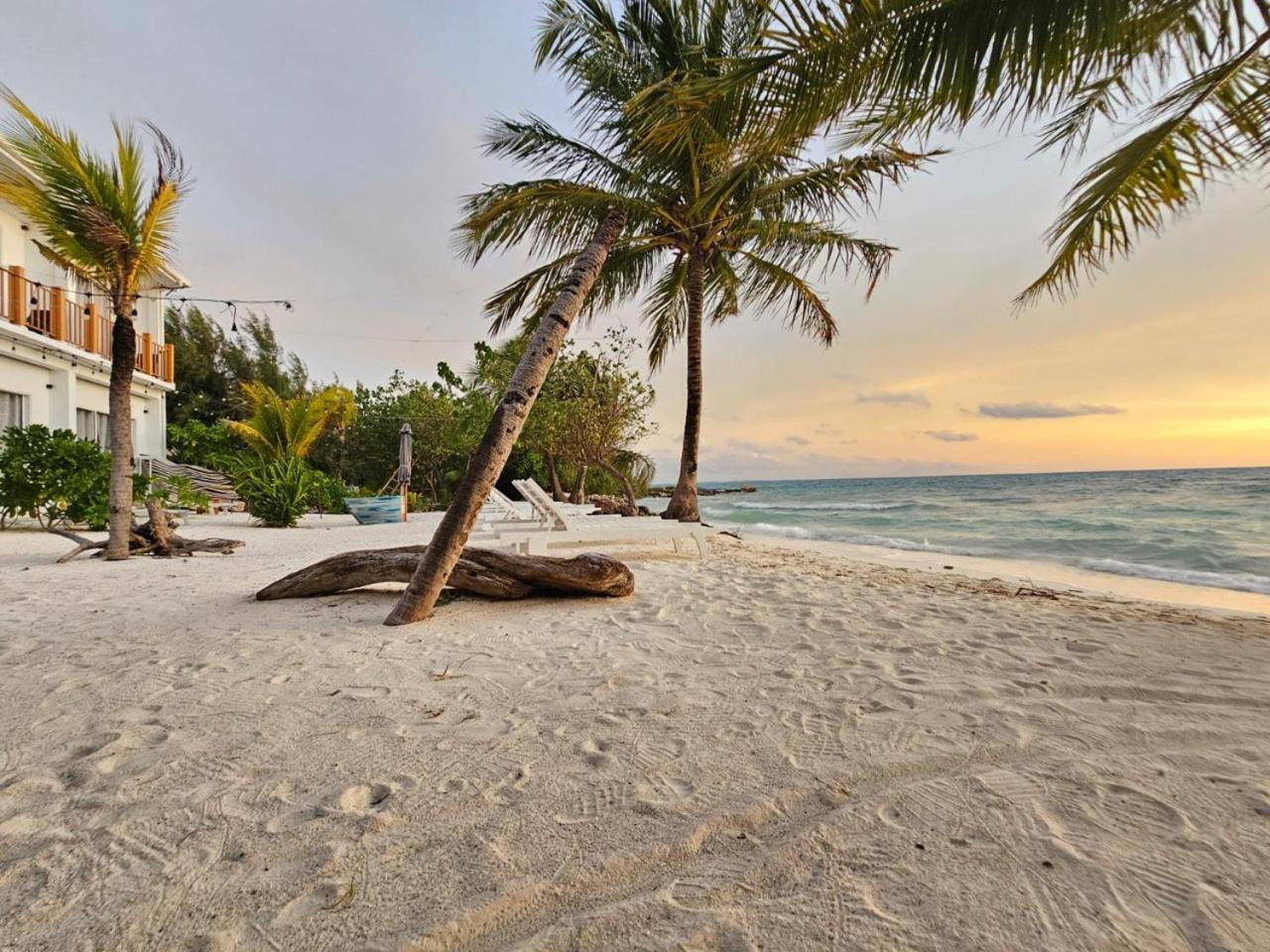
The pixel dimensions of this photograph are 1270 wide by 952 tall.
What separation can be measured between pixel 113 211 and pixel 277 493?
6.80m

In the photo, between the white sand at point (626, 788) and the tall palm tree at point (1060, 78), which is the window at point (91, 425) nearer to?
the white sand at point (626, 788)

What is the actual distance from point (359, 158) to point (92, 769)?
12790mm

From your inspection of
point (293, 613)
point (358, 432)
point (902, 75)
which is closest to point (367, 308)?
point (358, 432)

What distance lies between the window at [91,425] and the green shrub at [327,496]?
14.5 feet

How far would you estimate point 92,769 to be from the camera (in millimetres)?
1967

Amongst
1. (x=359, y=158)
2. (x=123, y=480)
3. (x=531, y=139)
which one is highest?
(x=359, y=158)

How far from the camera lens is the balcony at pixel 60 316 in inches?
435

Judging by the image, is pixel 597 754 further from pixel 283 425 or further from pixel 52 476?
pixel 283 425

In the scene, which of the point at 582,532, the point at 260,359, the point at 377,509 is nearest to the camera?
the point at 582,532

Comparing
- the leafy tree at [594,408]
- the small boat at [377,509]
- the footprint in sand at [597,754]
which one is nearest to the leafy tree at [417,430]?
the leafy tree at [594,408]

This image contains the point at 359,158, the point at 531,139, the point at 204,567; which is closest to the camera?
the point at 204,567

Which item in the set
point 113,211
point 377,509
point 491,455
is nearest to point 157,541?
point 113,211

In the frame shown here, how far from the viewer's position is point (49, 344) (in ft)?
38.7

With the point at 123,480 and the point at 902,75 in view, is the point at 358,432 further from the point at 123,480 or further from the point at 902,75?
the point at 902,75
